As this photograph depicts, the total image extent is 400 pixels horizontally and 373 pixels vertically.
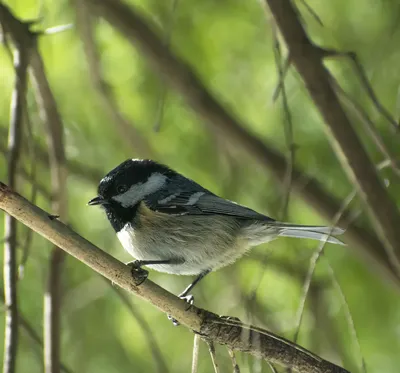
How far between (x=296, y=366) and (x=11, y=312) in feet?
3.28

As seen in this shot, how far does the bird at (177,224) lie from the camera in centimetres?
Answer: 286

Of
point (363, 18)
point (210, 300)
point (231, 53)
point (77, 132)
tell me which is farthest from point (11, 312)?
point (363, 18)

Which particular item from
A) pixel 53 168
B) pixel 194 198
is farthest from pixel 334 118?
pixel 53 168

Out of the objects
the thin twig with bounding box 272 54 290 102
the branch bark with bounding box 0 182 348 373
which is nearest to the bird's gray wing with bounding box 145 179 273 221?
the thin twig with bounding box 272 54 290 102

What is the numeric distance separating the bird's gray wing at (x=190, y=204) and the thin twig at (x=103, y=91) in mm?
710

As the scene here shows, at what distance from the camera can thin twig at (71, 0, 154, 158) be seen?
3.43 m

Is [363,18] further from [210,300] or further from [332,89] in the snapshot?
[210,300]

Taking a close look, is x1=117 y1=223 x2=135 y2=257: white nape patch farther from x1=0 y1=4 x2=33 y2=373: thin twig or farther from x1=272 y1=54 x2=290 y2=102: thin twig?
x1=272 y1=54 x2=290 y2=102: thin twig

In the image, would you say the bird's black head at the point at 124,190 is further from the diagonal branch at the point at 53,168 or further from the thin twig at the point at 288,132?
the thin twig at the point at 288,132

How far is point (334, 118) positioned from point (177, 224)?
845mm

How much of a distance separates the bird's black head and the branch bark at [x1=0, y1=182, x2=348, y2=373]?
867 millimetres

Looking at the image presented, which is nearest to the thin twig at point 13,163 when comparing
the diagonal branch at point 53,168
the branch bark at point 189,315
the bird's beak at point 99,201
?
the diagonal branch at point 53,168

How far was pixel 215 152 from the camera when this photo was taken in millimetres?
3959

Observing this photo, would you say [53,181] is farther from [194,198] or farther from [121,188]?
[194,198]
